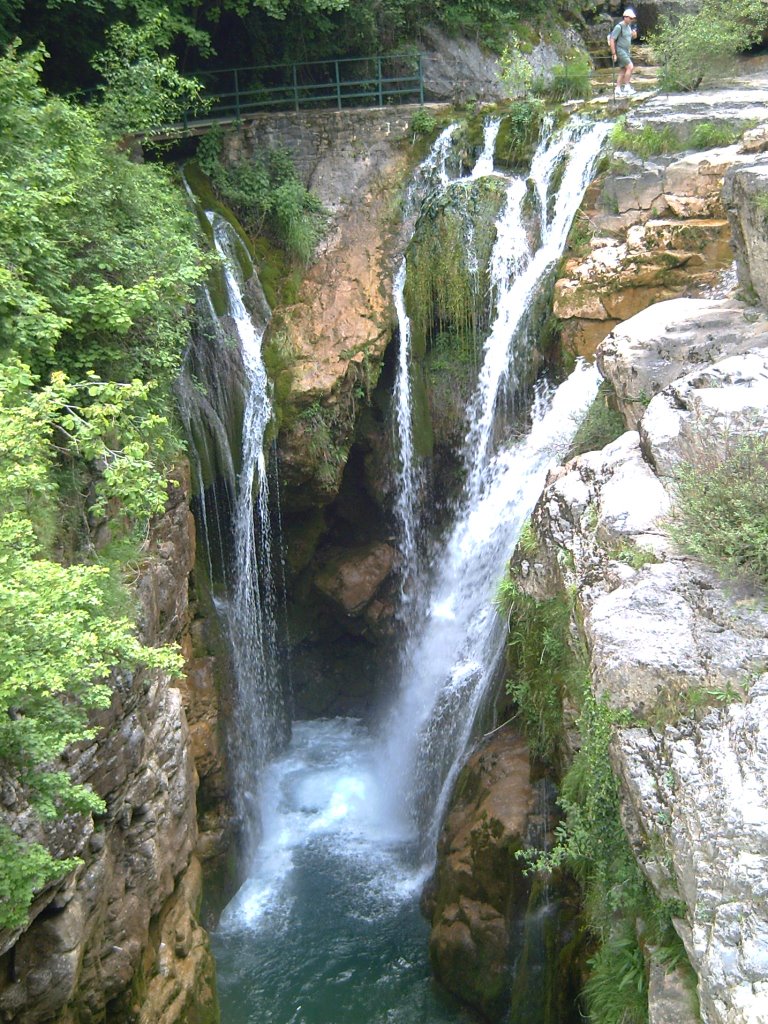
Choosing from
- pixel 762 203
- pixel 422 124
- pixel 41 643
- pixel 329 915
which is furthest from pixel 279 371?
pixel 41 643

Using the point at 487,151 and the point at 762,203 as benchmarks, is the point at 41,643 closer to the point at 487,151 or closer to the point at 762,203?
the point at 762,203

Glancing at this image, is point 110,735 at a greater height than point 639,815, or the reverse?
A: point 110,735

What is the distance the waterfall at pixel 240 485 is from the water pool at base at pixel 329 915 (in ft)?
1.94

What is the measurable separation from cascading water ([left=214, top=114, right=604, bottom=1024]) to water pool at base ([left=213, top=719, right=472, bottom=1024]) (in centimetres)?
2

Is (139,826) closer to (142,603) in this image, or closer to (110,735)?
(110,735)

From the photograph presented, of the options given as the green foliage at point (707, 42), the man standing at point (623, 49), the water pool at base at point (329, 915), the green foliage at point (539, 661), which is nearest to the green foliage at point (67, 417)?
the green foliage at point (539, 661)

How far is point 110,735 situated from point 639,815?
357cm

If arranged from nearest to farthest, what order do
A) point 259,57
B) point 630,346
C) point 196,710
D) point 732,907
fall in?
point 732,907 → point 630,346 → point 196,710 → point 259,57

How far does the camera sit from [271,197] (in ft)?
41.9

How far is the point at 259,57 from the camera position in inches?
560

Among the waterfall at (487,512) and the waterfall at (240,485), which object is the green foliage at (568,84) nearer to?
the waterfall at (487,512)

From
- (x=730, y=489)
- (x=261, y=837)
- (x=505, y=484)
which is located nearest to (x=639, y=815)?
(x=730, y=489)

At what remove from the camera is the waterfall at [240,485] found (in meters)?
10.8

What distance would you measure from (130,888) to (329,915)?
12.5 ft
